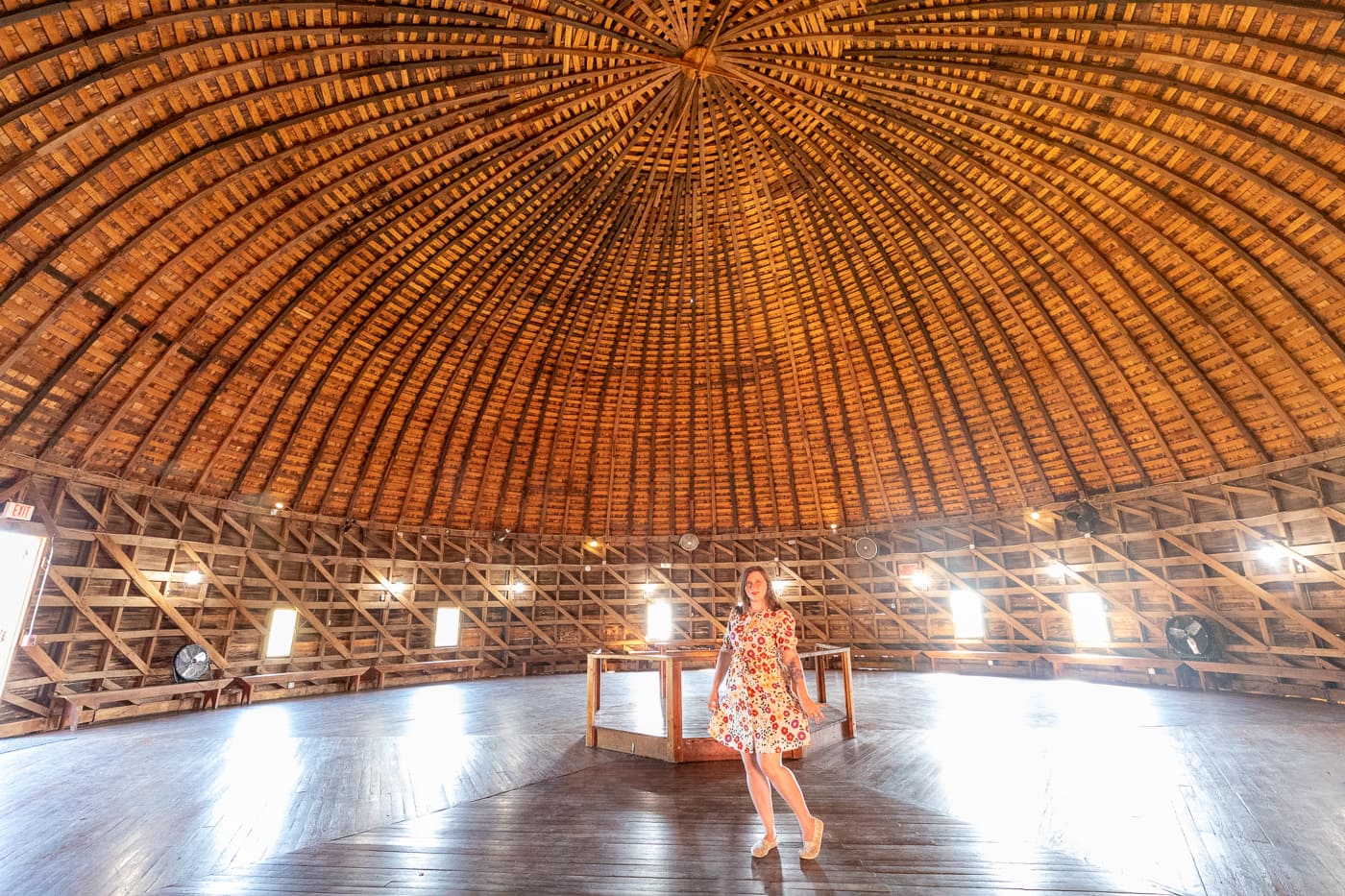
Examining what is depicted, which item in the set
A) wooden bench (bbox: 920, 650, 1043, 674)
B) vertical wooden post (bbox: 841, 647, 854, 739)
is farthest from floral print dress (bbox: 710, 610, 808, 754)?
wooden bench (bbox: 920, 650, 1043, 674)

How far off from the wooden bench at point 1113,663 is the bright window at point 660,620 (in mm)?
11424

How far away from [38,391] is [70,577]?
3891 millimetres

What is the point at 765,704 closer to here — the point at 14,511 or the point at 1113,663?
the point at 14,511

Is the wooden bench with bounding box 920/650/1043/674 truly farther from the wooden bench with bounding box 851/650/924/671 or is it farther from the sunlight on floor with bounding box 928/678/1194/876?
the sunlight on floor with bounding box 928/678/1194/876

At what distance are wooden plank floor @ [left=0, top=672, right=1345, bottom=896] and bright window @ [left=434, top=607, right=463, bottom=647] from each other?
9052 mm

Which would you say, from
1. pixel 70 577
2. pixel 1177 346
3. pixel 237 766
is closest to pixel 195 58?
pixel 237 766

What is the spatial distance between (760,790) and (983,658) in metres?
16.3

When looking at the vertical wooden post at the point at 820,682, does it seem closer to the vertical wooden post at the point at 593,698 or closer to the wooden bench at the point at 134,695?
the vertical wooden post at the point at 593,698

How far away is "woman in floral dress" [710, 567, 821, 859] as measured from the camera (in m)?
4.44

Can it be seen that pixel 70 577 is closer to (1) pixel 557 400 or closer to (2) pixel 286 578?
(2) pixel 286 578

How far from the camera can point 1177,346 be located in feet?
43.0

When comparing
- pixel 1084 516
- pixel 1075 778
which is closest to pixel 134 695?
pixel 1075 778

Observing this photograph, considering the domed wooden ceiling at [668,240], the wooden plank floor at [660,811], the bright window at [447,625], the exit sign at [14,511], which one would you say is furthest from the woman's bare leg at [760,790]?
the bright window at [447,625]

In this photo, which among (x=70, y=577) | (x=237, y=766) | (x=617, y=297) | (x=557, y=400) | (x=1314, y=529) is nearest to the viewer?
(x=237, y=766)
